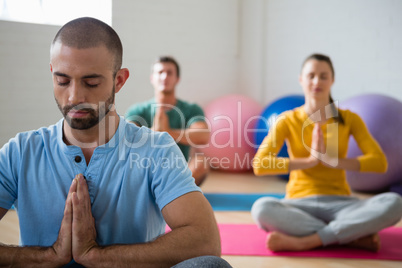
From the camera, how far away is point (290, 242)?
2.02 m

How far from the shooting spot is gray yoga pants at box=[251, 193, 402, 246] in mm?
2037

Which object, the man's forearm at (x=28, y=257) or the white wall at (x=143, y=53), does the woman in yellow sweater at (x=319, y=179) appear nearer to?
the man's forearm at (x=28, y=257)

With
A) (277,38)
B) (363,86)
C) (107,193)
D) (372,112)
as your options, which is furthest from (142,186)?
(277,38)

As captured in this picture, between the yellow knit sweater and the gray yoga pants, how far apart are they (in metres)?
0.06

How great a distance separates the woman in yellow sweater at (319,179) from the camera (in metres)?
2.04

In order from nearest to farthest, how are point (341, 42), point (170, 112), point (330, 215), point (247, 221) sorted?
point (330, 215) → point (247, 221) → point (170, 112) → point (341, 42)

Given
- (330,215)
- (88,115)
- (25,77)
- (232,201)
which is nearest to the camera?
(88,115)

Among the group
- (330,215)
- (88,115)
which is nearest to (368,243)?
(330,215)

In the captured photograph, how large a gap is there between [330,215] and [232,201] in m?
0.98

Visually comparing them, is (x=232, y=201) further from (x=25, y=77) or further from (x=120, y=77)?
(x=120, y=77)

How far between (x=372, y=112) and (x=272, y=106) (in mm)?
1021

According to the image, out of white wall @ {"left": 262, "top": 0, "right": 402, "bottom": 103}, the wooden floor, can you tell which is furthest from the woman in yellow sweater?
white wall @ {"left": 262, "top": 0, "right": 402, "bottom": 103}

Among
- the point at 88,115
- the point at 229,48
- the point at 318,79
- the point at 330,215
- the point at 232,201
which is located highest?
the point at 229,48

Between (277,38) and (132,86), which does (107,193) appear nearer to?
(132,86)
